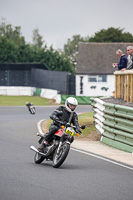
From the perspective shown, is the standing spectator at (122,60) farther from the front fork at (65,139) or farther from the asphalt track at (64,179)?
the front fork at (65,139)

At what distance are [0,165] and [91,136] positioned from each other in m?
8.66

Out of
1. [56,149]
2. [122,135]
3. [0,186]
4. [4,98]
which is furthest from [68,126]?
[4,98]

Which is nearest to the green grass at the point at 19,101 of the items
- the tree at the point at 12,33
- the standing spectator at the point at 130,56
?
the standing spectator at the point at 130,56

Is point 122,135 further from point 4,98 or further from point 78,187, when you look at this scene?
point 4,98

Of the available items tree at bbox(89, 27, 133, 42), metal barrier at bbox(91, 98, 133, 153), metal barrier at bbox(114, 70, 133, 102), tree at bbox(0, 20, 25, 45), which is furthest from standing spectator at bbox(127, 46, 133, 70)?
tree at bbox(0, 20, 25, 45)

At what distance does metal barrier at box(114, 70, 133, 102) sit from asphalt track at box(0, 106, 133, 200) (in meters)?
3.69

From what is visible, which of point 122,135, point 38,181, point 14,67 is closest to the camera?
point 38,181

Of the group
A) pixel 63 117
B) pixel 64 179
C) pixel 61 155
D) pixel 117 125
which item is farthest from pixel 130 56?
pixel 64 179

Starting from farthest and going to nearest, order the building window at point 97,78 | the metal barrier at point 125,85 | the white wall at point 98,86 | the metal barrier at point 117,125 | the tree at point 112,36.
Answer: the tree at point 112,36 < the building window at point 97,78 < the white wall at point 98,86 < the metal barrier at point 125,85 < the metal barrier at point 117,125

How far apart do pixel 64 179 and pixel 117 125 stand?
698cm

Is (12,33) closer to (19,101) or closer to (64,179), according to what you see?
(19,101)

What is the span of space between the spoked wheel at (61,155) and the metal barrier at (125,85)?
6.60 metres

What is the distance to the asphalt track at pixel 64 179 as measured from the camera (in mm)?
8617

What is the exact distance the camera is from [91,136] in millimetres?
20312
